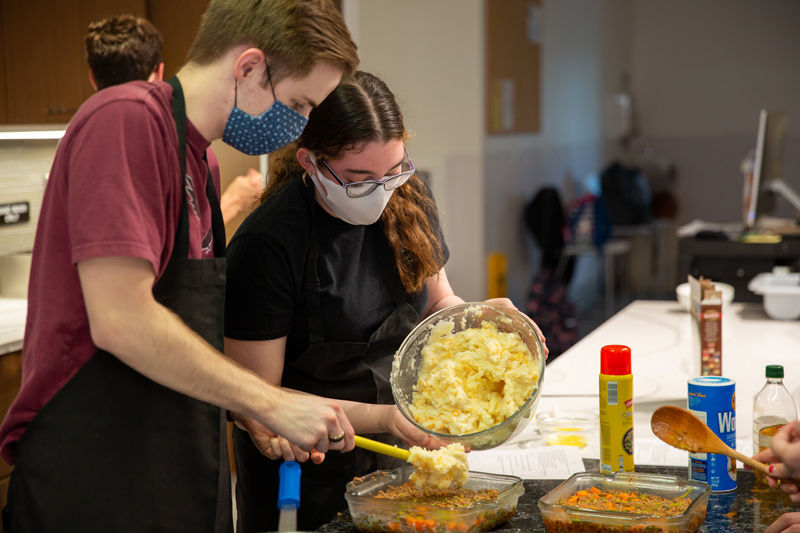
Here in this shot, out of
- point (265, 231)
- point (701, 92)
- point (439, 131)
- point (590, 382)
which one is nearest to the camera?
point (265, 231)

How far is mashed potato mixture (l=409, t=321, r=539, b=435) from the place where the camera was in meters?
1.36

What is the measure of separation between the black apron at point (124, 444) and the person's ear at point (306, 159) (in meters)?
0.37

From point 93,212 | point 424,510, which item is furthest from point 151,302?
point 424,510

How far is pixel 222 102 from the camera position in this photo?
1.24m

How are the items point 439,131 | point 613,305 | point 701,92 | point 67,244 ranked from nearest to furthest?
point 67,244
point 439,131
point 613,305
point 701,92

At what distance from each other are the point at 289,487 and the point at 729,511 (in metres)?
0.74

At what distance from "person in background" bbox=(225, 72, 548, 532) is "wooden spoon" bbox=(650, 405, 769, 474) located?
1.39ft

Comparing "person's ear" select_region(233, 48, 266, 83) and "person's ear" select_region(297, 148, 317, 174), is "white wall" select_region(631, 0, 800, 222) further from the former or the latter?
"person's ear" select_region(233, 48, 266, 83)

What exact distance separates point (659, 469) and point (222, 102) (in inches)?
41.8

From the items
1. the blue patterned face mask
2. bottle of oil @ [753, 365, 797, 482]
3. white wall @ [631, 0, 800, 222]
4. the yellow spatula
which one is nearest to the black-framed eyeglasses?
the blue patterned face mask

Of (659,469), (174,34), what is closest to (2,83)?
(174,34)

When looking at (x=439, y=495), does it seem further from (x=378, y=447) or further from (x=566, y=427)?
(x=566, y=427)

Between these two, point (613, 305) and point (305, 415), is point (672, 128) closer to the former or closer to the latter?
point (613, 305)

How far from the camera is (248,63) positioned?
1213 mm
